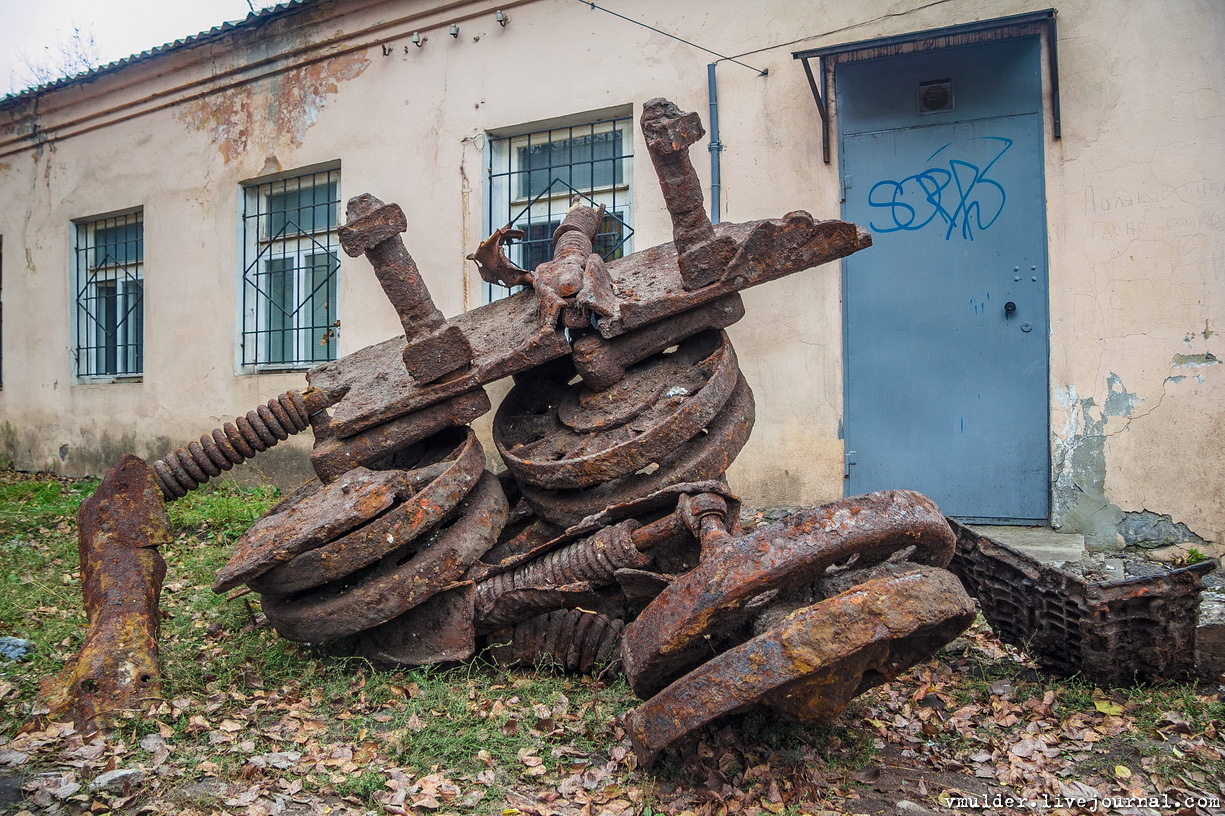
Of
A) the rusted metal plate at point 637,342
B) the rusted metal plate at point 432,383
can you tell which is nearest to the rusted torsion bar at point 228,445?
the rusted metal plate at point 432,383

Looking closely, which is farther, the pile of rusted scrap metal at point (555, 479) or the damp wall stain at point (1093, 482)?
the damp wall stain at point (1093, 482)

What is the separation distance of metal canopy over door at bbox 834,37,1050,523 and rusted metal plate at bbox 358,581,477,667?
10.5 feet

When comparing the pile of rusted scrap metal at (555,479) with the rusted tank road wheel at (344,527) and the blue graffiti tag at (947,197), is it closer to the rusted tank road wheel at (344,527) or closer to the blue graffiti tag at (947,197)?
the rusted tank road wheel at (344,527)

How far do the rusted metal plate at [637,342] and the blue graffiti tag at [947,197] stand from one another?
2349mm

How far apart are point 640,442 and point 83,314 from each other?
30.0 feet

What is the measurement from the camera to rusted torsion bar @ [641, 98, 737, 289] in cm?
342

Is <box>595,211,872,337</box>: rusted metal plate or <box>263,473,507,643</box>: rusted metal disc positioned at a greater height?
<box>595,211,872,337</box>: rusted metal plate

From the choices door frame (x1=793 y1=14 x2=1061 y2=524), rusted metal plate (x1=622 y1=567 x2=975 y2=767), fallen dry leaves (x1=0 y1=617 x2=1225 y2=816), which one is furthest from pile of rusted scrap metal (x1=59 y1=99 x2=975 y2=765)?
door frame (x1=793 y1=14 x2=1061 y2=524)

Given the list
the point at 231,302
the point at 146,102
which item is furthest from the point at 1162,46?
the point at 146,102

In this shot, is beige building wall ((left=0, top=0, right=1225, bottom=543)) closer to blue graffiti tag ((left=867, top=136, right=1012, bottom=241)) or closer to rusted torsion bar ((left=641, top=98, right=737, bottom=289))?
blue graffiti tag ((left=867, top=136, right=1012, bottom=241))

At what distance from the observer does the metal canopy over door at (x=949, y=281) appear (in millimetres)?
5281

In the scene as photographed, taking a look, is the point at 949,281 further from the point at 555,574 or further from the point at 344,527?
the point at 344,527

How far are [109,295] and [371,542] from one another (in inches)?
332

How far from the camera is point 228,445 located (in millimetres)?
3822
